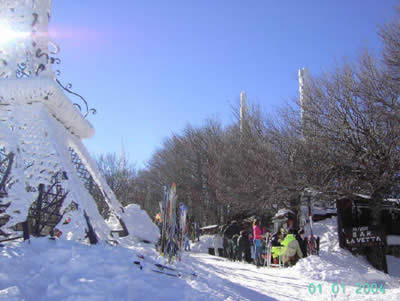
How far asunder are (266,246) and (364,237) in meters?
3.70

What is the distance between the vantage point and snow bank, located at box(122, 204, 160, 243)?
13.2 m

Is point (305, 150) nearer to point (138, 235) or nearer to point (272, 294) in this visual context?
point (138, 235)

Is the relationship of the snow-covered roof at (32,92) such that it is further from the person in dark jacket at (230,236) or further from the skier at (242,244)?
the person in dark jacket at (230,236)

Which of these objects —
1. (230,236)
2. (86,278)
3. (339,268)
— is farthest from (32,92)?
(230,236)

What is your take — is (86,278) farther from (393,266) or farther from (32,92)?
(393,266)

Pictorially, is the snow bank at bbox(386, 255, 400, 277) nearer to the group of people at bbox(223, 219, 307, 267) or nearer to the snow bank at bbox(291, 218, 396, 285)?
the snow bank at bbox(291, 218, 396, 285)

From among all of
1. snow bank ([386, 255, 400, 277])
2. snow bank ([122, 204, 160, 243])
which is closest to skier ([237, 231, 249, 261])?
snow bank ([122, 204, 160, 243])

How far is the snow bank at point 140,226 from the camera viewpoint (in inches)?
520

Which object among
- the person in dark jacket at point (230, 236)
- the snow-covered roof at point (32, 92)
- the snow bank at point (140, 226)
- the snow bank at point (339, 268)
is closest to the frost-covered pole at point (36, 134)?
the snow-covered roof at point (32, 92)

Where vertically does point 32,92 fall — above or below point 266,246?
above

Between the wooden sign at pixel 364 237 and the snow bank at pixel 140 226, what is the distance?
690 cm

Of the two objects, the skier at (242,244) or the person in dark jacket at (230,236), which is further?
the person in dark jacket at (230,236)

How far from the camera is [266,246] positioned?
13.6 metres
